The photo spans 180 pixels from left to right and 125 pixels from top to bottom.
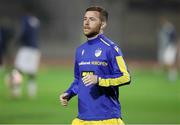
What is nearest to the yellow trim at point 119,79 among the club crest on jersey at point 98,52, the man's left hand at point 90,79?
the man's left hand at point 90,79

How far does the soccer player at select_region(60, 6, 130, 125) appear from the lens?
7.50 metres

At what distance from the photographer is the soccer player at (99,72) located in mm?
7500

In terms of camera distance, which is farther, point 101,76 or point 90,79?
point 101,76

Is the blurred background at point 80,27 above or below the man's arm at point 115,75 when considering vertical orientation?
above

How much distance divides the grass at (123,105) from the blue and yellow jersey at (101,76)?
21.9ft

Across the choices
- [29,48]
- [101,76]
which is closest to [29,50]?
[29,48]

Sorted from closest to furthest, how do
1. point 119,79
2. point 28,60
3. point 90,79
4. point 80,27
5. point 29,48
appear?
point 90,79, point 119,79, point 29,48, point 28,60, point 80,27

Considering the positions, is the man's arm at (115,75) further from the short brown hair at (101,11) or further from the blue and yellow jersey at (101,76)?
the short brown hair at (101,11)

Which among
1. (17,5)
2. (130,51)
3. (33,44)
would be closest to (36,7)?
(17,5)

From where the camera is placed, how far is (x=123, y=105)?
1745 centimetres

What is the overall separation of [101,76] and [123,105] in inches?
394

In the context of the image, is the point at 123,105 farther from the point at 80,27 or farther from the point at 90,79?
the point at 80,27

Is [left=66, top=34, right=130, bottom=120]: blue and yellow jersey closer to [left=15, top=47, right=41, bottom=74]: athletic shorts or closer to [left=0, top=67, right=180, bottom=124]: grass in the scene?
[left=0, top=67, right=180, bottom=124]: grass

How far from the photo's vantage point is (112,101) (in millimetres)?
7648
